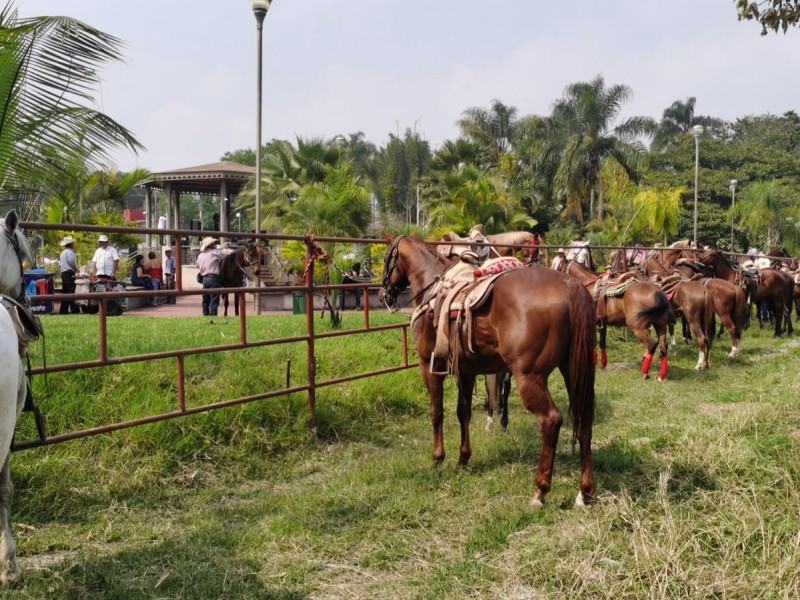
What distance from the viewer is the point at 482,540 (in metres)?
3.70

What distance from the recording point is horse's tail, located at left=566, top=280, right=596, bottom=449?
4227mm

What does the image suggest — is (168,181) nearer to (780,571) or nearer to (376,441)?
(376,441)

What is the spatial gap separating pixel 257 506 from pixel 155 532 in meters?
0.70

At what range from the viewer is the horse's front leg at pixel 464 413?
5184 millimetres

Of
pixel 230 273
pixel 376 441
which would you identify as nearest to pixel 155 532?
pixel 376 441

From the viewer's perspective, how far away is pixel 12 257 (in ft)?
10.4

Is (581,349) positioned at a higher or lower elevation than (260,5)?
lower

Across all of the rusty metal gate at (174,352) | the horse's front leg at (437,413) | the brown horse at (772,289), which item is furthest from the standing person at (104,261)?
the brown horse at (772,289)

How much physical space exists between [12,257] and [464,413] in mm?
3610

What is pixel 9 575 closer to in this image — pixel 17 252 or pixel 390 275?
pixel 17 252

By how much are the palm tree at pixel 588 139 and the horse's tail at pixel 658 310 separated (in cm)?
2646

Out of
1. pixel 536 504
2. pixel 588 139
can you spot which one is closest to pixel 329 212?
pixel 536 504

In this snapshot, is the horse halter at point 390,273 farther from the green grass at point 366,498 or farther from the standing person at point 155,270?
the standing person at point 155,270

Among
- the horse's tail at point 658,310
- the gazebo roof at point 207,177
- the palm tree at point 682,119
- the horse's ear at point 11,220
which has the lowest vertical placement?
the horse's tail at point 658,310
